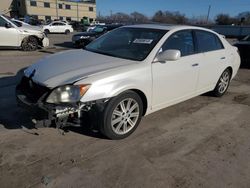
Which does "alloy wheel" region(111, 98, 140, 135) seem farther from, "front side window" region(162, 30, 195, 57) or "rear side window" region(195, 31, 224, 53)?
"rear side window" region(195, 31, 224, 53)

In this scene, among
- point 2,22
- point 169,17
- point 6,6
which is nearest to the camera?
point 2,22

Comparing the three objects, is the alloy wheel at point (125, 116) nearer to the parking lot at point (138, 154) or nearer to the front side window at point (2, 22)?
the parking lot at point (138, 154)

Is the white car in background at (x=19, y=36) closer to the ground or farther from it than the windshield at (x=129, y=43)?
closer to the ground

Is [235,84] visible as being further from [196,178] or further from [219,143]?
[196,178]

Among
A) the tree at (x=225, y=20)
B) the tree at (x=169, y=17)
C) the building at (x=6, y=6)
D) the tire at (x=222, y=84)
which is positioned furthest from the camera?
the tree at (x=169, y=17)

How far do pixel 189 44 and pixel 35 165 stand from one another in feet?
10.4

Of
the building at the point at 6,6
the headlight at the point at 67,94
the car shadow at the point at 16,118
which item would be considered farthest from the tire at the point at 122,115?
the building at the point at 6,6

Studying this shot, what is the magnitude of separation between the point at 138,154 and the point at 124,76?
1043mm

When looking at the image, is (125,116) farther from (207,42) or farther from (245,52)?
(245,52)

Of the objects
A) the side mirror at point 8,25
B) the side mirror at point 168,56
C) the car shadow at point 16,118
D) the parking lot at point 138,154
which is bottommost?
the parking lot at point 138,154

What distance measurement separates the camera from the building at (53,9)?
6644 centimetres

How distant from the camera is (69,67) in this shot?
12.0 ft

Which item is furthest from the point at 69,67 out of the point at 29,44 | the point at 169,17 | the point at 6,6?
the point at 169,17

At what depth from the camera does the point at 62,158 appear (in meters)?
3.22
